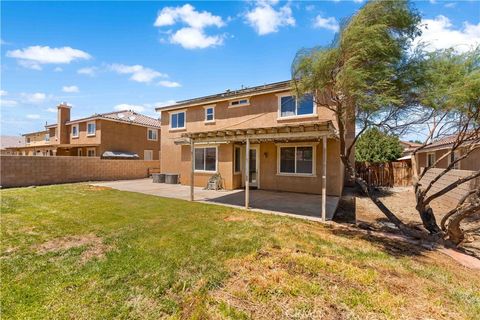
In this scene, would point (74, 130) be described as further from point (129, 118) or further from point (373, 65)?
point (373, 65)

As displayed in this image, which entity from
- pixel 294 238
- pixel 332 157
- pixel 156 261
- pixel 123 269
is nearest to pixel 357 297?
pixel 294 238

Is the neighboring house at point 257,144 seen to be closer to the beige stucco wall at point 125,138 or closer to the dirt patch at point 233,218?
the dirt patch at point 233,218

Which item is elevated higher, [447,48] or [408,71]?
[447,48]

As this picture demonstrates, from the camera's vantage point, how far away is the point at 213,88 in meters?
19.7

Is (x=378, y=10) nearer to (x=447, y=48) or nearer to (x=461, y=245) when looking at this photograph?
(x=447, y=48)

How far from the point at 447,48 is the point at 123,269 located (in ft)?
31.3

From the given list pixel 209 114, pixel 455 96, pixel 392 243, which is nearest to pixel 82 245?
pixel 392 243

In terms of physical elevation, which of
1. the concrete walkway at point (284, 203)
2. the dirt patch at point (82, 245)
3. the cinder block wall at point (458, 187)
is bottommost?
the dirt patch at point (82, 245)

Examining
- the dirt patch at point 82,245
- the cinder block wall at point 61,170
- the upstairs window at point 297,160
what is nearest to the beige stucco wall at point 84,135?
the cinder block wall at point 61,170

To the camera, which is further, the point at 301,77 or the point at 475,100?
the point at 301,77

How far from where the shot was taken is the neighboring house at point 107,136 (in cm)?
2555

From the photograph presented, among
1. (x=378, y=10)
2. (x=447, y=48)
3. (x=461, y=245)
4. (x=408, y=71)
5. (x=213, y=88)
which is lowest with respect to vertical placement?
(x=461, y=245)

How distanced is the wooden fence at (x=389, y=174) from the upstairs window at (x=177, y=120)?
15.5m

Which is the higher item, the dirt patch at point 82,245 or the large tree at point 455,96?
the large tree at point 455,96
